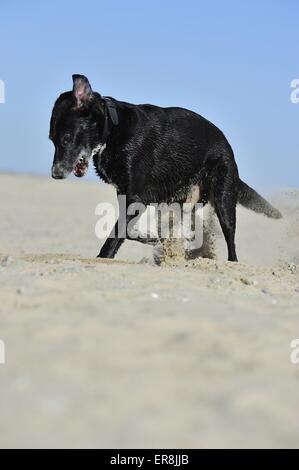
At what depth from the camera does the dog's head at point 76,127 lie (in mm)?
6676

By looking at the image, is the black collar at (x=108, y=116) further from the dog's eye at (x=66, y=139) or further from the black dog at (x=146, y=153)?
the dog's eye at (x=66, y=139)

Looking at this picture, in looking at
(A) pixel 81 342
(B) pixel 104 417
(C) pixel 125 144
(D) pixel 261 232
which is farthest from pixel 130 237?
(D) pixel 261 232

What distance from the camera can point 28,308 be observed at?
4.14 metres

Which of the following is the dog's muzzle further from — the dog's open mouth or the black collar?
the black collar

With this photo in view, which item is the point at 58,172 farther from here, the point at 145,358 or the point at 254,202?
the point at 145,358

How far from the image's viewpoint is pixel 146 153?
714 centimetres

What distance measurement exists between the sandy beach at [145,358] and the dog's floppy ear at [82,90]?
5.17 feet

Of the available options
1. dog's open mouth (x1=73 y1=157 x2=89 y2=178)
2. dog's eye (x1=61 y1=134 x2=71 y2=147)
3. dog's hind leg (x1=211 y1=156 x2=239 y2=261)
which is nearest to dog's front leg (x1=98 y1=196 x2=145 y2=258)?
dog's open mouth (x1=73 y1=157 x2=89 y2=178)

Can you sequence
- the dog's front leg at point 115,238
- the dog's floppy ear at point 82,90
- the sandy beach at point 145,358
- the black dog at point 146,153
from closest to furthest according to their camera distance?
1. the sandy beach at point 145,358
2. the dog's floppy ear at point 82,90
3. the black dog at point 146,153
4. the dog's front leg at point 115,238

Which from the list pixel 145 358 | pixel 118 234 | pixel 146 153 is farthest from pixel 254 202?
pixel 145 358

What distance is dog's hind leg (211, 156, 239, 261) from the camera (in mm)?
7750

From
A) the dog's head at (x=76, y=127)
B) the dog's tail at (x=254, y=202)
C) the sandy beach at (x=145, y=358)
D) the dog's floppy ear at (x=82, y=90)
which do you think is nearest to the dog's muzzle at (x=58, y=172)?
the dog's head at (x=76, y=127)

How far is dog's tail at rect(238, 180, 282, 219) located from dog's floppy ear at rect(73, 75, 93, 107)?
2106 mm

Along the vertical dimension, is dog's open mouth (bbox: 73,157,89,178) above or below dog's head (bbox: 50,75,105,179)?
below
